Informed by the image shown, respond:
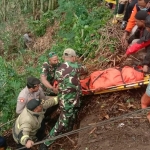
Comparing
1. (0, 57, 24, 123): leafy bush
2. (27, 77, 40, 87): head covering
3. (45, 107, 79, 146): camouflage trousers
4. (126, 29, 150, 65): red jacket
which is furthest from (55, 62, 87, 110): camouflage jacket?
(0, 57, 24, 123): leafy bush

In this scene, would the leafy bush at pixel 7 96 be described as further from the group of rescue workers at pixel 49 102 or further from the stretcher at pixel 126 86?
the stretcher at pixel 126 86

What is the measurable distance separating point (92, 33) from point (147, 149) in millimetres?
3629

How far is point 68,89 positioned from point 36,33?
6272 mm

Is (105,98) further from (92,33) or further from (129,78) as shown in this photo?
(92,33)

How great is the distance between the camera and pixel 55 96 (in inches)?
224

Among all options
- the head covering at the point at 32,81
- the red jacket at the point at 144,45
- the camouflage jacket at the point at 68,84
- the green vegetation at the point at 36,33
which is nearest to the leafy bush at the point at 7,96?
the green vegetation at the point at 36,33

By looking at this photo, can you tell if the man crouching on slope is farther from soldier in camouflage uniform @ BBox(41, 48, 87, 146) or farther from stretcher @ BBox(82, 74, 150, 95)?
stretcher @ BBox(82, 74, 150, 95)

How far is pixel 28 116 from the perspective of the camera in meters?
4.71

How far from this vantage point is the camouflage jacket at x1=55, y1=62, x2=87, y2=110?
4.91 meters

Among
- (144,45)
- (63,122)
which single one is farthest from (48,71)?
(144,45)

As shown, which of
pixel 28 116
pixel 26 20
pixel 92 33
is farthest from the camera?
pixel 26 20

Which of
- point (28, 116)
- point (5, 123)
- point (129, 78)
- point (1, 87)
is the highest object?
point (129, 78)

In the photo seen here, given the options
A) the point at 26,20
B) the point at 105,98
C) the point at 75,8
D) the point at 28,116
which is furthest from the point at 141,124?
the point at 26,20

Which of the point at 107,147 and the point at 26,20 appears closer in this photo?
the point at 107,147
